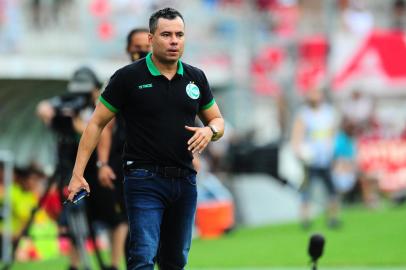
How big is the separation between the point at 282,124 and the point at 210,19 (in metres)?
2.72

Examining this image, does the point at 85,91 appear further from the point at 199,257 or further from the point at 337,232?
the point at 337,232

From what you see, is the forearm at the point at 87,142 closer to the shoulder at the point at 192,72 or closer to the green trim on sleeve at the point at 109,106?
the green trim on sleeve at the point at 109,106

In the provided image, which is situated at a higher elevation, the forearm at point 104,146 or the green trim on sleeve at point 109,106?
the green trim on sleeve at point 109,106

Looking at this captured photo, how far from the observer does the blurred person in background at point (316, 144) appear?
17.9 m

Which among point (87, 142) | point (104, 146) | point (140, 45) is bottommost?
point (104, 146)

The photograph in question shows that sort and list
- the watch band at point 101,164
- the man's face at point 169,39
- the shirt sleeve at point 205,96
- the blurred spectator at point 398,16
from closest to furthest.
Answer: the man's face at point 169,39 → the shirt sleeve at point 205,96 → the watch band at point 101,164 → the blurred spectator at point 398,16

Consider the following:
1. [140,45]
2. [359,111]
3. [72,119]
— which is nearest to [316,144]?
[72,119]

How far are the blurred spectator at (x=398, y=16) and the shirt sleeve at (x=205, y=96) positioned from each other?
83.9ft

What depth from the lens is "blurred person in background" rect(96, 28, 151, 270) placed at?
9.94m

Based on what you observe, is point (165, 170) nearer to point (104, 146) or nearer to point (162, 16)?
point (162, 16)

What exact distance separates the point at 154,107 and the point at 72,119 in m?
3.27

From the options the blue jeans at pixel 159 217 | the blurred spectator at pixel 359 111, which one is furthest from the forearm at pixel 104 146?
the blurred spectator at pixel 359 111

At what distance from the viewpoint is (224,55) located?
25.8 m

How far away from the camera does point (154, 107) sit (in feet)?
25.9
